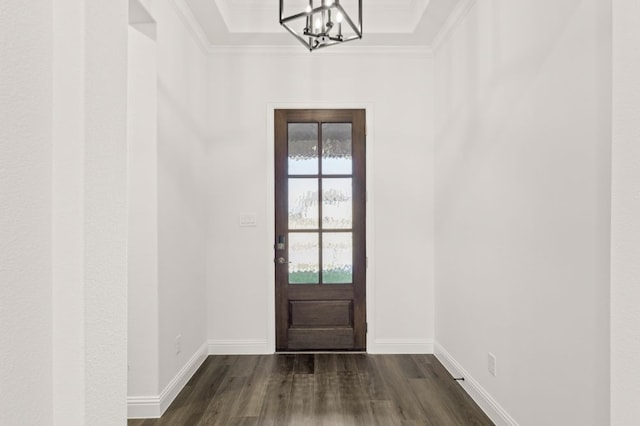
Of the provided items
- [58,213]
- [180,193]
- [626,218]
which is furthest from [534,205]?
[180,193]

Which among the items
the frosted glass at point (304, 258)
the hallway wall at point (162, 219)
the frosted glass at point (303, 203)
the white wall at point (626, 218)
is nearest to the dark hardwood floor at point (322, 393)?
the hallway wall at point (162, 219)

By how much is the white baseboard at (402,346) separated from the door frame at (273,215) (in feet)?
0.15

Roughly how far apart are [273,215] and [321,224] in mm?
460

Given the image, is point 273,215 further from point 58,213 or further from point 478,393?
point 58,213

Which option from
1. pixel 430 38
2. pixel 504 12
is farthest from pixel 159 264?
pixel 430 38

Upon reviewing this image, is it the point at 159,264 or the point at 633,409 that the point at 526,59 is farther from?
the point at 159,264

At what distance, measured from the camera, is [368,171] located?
11.9ft

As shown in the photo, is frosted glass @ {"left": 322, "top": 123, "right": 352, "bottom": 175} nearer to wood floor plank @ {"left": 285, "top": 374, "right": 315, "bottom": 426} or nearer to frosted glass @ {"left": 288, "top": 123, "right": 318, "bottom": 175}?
frosted glass @ {"left": 288, "top": 123, "right": 318, "bottom": 175}

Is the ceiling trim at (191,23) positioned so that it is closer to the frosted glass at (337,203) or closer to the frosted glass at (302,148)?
the frosted glass at (302,148)

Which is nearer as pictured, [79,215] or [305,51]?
[79,215]

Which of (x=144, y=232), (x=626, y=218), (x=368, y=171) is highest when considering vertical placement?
(x=368, y=171)

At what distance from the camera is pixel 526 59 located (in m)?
2.04

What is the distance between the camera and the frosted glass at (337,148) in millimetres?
3641

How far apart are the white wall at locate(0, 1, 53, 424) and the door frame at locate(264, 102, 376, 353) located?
2.70m
